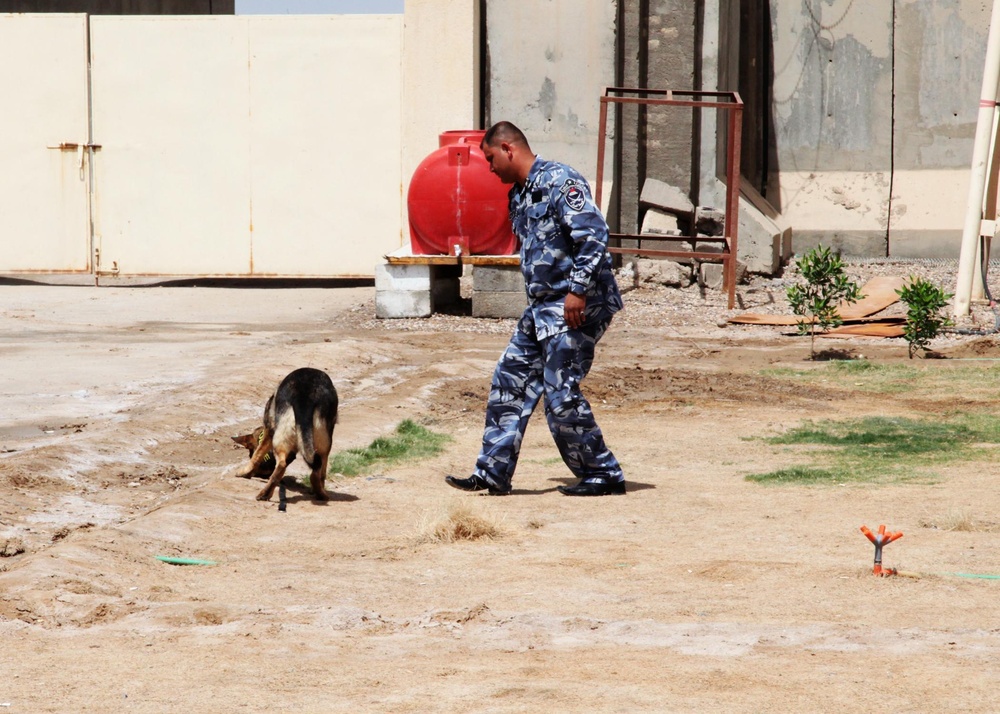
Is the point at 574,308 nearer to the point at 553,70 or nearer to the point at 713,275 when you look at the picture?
A: the point at 713,275

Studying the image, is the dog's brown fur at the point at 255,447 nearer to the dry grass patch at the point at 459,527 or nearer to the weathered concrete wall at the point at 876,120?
the dry grass patch at the point at 459,527

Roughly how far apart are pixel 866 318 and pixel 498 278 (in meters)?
3.32

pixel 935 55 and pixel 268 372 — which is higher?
pixel 935 55

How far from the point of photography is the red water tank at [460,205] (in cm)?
1161

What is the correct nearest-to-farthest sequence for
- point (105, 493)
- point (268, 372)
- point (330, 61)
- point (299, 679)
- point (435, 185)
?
point (299, 679) → point (105, 493) → point (268, 372) → point (435, 185) → point (330, 61)

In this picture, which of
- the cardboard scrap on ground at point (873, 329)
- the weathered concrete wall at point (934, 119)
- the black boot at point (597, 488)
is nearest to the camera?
the black boot at point (597, 488)

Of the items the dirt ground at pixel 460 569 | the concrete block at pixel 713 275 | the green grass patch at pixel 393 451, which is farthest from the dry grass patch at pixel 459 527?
the concrete block at pixel 713 275

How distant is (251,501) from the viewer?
5.76m

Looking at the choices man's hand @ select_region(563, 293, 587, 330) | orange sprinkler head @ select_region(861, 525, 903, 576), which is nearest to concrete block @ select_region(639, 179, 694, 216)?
man's hand @ select_region(563, 293, 587, 330)

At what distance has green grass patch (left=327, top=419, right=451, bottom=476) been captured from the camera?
6.54 meters

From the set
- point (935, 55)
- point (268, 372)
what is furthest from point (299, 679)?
point (935, 55)

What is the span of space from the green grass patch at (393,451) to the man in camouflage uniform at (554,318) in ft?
2.53

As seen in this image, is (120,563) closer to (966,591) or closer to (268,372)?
(966,591)

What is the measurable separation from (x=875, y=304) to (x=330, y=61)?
648 cm
